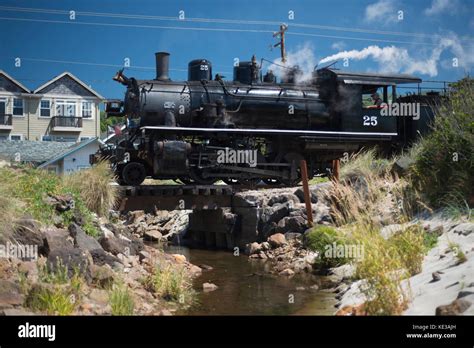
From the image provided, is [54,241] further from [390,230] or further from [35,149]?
[35,149]

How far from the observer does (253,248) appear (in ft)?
46.3

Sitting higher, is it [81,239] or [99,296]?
[81,239]

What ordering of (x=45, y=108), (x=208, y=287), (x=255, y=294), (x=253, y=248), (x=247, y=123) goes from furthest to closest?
(x=45, y=108) < (x=247, y=123) < (x=253, y=248) < (x=208, y=287) < (x=255, y=294)

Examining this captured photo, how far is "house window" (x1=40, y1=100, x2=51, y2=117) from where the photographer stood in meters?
31.5

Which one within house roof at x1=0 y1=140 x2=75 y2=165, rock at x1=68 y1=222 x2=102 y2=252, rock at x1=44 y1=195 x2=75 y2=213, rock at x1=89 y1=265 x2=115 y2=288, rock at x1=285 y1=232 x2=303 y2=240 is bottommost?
rock at x1=285 y1=232 x2=303 y2=240

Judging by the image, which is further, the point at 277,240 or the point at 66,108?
the point at 66,108

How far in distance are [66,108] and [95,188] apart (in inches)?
875

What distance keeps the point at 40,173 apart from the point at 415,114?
1118cm

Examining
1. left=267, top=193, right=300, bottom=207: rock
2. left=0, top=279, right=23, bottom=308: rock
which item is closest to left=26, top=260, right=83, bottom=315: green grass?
left=0, top=279, right=23, bottom=308: rock

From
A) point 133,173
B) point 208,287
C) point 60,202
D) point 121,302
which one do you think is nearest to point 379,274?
point 121,302

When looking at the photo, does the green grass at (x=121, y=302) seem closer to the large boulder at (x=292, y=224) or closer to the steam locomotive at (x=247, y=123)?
the steam locomotive at (x=247, y=123)

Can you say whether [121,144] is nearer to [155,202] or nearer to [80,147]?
[155,202]

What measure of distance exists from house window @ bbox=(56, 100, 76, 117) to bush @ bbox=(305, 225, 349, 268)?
81.3ft

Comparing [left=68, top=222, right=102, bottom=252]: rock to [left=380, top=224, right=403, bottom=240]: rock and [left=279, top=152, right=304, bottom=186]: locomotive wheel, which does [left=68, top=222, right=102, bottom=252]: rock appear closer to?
[left=380, top=224, right=403, bottom=240]: rock
